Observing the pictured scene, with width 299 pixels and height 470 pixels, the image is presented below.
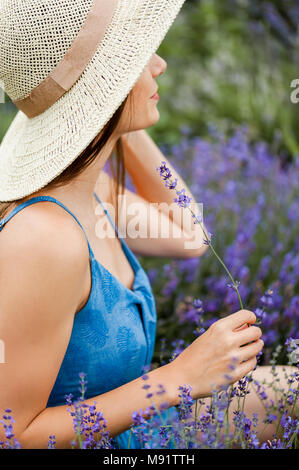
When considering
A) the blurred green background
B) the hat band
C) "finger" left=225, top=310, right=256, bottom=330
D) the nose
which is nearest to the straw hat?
the hat band

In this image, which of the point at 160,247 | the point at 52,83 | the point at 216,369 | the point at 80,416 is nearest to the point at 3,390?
the point at 80,416

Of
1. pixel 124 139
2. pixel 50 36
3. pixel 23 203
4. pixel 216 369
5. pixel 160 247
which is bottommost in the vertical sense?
pixel 160 247

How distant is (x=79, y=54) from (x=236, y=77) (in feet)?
12.9

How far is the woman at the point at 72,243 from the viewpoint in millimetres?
1219

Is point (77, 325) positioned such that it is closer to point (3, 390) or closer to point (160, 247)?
point (3, 390)

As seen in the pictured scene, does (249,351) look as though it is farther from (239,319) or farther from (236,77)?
(236,77)

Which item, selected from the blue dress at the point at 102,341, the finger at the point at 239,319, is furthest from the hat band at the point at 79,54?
the finger at the point at 239,319

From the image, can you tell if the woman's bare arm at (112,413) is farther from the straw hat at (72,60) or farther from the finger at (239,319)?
the straw hat at (72,60)

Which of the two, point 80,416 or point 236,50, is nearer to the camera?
point 80,416

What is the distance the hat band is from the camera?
1.30 metres

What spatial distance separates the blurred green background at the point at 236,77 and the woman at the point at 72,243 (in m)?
2.59

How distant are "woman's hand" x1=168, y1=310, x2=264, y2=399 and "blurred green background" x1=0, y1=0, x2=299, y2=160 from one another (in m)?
2.75

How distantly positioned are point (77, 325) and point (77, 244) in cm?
23

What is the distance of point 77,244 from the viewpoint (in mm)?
1276
